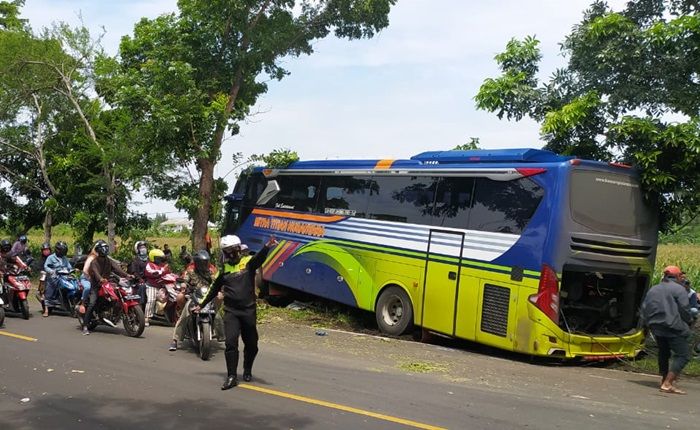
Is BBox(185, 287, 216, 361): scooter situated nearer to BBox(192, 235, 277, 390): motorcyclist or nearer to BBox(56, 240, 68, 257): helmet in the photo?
BBox(192, 235, 277, 390): motorcyclist

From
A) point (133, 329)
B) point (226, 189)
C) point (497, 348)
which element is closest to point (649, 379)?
point (497, 348)

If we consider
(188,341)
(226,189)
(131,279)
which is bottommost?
(188,341)

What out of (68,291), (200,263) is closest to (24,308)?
(68,291)

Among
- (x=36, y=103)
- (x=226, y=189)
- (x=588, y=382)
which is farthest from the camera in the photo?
(x=36, y=103)

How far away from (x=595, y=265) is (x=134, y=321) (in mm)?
7297

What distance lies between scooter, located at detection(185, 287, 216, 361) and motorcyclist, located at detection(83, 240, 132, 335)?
7.45 feet

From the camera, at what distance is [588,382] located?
30.2 ft

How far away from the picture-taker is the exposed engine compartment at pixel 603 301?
429 inches

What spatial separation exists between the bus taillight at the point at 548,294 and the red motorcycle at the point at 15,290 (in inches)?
371

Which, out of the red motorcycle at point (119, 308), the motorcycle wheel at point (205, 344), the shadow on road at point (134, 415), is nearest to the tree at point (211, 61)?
the red motorcycle at point (119, 308)

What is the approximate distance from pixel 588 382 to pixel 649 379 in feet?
3.62

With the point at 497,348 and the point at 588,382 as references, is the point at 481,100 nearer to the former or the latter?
the point at 497,348

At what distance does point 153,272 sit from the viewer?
1206 cm

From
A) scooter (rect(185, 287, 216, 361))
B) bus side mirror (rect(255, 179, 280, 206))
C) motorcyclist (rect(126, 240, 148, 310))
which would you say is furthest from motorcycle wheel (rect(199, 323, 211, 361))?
bus side mirror (rect(255, 179, 280, 206))
